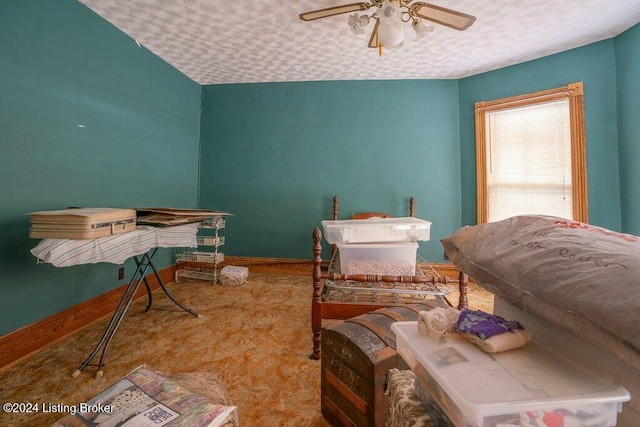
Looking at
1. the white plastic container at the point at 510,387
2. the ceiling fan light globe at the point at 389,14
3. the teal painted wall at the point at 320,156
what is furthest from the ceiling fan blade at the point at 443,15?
the white plastic container at the point at 510,387

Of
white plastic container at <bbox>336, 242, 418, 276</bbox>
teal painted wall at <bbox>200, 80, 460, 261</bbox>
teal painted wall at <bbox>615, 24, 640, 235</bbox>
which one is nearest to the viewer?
white plastic container at <bbox>336, 242, 418, 276</bbox>

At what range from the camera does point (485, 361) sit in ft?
2.07

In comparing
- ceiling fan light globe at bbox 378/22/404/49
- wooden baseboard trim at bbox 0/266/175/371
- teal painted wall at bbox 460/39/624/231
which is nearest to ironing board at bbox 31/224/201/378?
wooden baseboard trim at bbox 0/266/175/371

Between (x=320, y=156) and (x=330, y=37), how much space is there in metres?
1.47

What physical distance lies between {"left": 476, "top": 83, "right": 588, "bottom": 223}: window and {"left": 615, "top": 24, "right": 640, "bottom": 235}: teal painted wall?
0.29 metres

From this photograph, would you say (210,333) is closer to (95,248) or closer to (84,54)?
(95,248)

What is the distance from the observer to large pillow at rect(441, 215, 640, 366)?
478 mm

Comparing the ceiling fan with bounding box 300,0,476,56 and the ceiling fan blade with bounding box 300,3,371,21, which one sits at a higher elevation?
the ceiling fan blade with bounding box 300,3,371,21

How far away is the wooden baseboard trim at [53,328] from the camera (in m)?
1.82

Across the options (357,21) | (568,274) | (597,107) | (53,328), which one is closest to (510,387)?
(568,274)

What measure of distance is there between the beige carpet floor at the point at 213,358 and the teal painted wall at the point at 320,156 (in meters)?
1.28

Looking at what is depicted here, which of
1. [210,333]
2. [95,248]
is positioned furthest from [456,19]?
[210,333]

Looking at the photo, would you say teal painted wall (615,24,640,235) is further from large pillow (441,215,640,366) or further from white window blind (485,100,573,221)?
large pillow (441,215,640,366)

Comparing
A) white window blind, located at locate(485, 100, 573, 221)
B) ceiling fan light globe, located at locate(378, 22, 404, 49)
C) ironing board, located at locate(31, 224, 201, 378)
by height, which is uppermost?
ceiling fan light globe, located at locate(378, 22, 404, 49)
